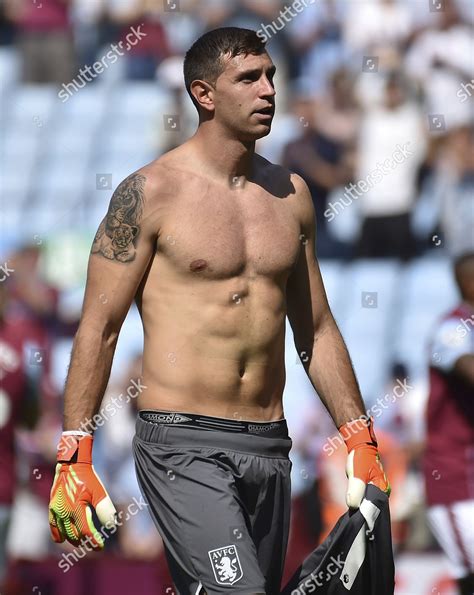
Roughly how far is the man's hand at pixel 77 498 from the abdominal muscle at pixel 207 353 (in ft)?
0.84

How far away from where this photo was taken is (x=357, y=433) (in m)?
4.38

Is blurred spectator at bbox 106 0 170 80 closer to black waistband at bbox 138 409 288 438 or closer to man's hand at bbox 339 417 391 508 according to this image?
man's hand at bbox 339 417 391 508

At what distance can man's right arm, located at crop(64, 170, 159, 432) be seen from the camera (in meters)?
4.14

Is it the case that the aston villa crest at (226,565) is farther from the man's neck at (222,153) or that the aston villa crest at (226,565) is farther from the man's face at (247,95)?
the man's face at (247,95)

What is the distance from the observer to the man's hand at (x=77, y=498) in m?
3.99

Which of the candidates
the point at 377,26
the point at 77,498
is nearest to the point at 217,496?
the point at 77,498

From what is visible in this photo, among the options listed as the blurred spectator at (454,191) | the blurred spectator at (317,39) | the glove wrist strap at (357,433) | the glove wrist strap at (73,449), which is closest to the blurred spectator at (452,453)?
the glove wrist strap at (357,433)

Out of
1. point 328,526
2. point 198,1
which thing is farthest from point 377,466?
point 198,1

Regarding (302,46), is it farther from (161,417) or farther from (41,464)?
(161,417)

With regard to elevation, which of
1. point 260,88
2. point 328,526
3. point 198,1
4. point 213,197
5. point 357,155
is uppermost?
point 198,1

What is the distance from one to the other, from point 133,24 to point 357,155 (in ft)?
8.50

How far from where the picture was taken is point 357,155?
9594mm

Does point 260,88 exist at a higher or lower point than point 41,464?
higher

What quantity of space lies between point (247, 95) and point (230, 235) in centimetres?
43
